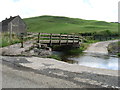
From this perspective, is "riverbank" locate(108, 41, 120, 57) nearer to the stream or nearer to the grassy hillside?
the stream

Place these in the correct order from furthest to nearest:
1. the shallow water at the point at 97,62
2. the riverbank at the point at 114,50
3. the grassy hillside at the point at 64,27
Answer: the grassy hillside at the point at 64,27
the riverbank at the point at 114,50
the shallow water at the point at 97,62

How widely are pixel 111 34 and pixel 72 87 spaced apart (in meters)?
73.1

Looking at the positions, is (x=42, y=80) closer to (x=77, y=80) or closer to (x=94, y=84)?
(x=77, y=80)

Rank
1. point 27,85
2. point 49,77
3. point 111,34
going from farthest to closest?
point 111,34 < point 49,77 < point 27,85

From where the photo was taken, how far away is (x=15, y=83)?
9523mm

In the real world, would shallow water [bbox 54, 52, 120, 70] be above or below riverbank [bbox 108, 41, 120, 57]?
below

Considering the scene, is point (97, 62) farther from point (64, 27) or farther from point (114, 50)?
point (64, 27)

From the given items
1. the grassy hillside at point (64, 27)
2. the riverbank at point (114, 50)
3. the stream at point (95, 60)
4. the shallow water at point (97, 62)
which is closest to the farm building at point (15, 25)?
the grassy hillside at point (64, 27)

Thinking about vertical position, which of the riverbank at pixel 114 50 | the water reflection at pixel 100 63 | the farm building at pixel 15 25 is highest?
the farm building at pixel 15 25

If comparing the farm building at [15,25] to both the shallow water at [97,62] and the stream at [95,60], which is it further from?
the shallow water at [97,62]

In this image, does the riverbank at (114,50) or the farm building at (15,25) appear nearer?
the riverbank at (114,50)

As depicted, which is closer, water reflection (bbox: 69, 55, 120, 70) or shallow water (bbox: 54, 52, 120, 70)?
water reflection (bbox: 69, 55, 120, 70)

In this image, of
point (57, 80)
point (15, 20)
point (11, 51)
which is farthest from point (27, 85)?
point (15, 20)

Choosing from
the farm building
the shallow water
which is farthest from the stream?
the farm building
